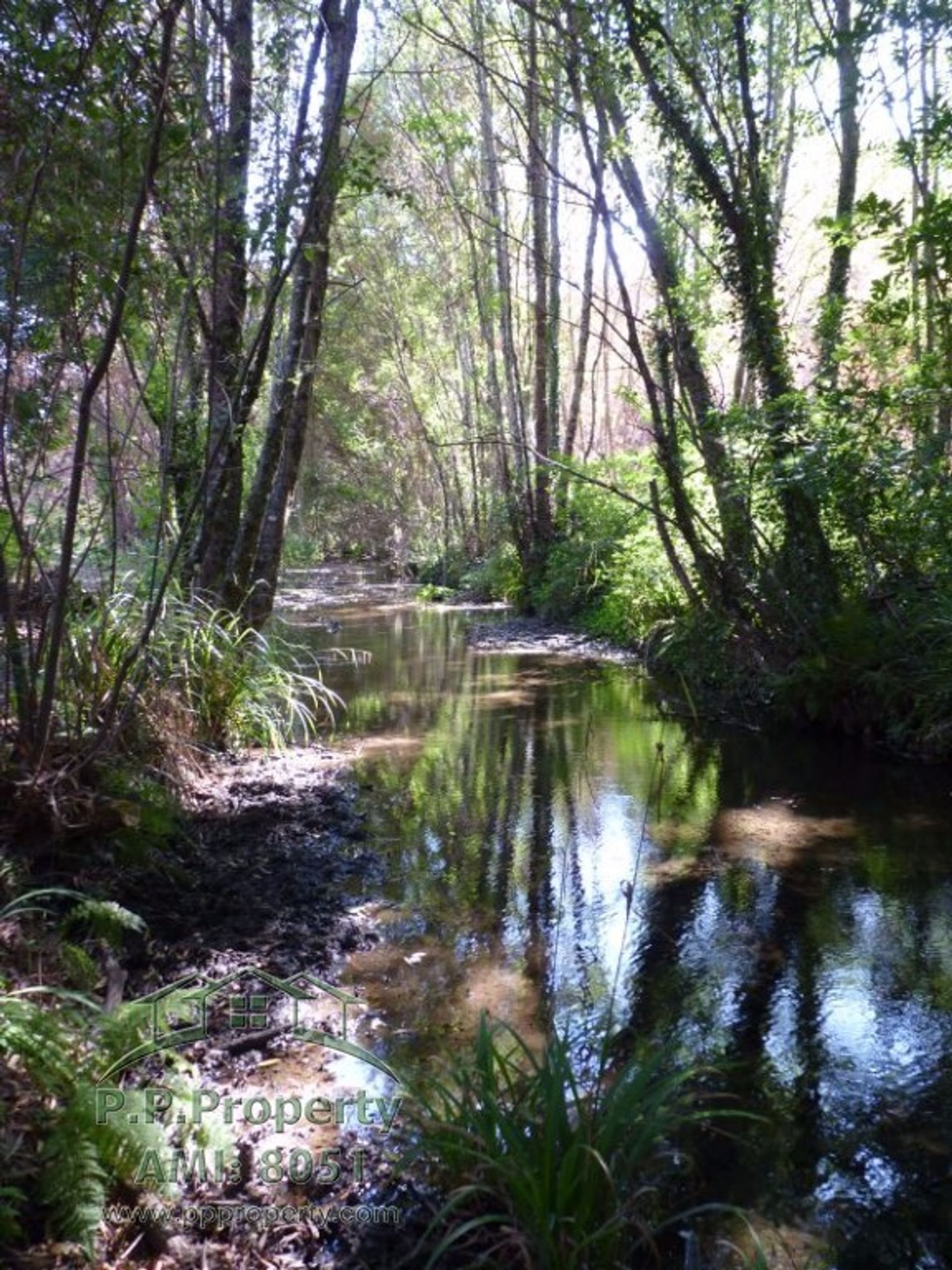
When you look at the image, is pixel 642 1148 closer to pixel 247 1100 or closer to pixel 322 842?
pixel 247 1100

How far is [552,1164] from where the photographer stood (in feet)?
6.86

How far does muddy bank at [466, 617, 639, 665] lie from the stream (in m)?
4.63

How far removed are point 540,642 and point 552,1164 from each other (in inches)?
499

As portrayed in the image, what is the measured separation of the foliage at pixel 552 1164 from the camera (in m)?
2.01

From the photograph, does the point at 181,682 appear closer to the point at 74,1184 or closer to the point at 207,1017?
the point at 207,1017

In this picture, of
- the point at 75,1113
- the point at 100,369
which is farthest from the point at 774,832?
the point at 100,369

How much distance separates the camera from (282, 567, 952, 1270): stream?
2.64 metres

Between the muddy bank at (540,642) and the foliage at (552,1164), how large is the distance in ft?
32.2

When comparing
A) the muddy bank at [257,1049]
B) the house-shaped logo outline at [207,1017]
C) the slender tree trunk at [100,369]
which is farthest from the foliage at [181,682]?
the house-shaped logo outline at [207,1017]

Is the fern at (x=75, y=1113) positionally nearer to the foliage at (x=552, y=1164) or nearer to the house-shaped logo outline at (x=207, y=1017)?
the house-shaped logo outline at (x=207, y=1017)

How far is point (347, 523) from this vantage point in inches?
1564

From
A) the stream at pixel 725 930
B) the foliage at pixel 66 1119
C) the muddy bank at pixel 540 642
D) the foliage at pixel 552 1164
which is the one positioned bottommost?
the stream at pixel 725 930

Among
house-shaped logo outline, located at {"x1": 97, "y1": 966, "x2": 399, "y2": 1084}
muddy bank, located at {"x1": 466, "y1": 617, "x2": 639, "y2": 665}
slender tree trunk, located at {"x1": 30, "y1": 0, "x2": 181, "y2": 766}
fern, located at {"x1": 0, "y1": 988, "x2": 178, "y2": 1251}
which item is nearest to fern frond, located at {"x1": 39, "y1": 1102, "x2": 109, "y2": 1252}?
fern, located at {"x1": 0, "y1": 988, "x2": 178, "y2": 1251}

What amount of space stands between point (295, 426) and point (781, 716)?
5439 mm
